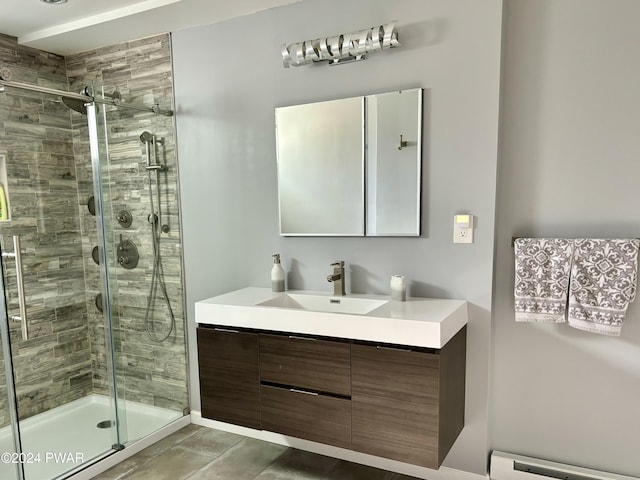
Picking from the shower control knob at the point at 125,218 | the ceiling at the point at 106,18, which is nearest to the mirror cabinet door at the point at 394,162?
the ceiling at the point at 106,18

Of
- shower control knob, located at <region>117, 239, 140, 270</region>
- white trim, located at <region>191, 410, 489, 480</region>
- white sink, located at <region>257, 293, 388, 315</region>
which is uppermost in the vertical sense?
shower control knob, located at <region>117, 239, 140, 270</region>

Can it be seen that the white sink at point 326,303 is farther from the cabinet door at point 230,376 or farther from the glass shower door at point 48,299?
the glass shower door at point 48,299

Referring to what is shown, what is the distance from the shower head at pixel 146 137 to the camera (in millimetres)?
2732

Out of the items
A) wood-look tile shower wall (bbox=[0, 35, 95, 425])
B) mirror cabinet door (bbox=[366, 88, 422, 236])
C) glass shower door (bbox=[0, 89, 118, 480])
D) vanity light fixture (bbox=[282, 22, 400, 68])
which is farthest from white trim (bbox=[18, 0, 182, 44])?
mirror cabinet door (bbox=[366, 88, 422, 236])

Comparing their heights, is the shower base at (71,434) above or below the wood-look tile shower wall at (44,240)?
below

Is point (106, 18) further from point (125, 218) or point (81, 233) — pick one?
point (81, 233)

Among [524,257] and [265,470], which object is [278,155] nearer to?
[524,257]

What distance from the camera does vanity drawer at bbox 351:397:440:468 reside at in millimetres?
1791

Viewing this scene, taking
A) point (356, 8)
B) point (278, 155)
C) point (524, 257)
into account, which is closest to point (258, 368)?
point (278, 155)

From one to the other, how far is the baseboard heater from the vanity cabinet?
0.43 metres

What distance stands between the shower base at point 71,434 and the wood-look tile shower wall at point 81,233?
7cm

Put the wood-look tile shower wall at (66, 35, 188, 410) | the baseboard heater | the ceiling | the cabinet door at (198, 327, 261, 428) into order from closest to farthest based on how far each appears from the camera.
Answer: the baseboard heater
the cabinet door at (198, 327, 261, 428)
the ceiling
the wood-look tile shower wall at (66, 35, 188, 410)

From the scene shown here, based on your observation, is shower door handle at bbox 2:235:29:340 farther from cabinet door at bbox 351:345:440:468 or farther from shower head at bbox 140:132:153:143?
cabinet door at bbox 351:345:440:468

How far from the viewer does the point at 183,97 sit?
9.21 ft
